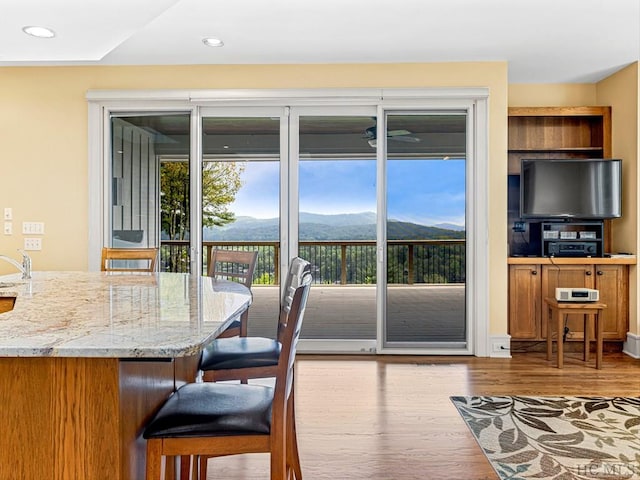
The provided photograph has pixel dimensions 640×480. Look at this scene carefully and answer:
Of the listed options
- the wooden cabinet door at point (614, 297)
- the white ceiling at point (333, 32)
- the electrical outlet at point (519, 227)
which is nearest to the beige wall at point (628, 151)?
the wooden cabinet door at point (614, 297)

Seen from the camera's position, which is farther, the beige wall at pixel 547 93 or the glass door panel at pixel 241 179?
the beige wall at pixel 547 93

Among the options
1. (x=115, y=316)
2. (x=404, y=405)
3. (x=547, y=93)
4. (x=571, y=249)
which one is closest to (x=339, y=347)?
(x=404, y=405)

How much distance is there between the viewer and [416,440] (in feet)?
8.70

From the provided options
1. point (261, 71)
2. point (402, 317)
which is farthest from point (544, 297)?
point (261, 71)

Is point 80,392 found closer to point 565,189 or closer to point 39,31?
point 39,31

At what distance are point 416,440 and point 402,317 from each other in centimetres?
257

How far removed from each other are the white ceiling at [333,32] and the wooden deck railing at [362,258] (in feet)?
5.49

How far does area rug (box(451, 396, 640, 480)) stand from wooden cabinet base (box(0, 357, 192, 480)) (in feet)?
5.99

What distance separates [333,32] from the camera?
3.73 meters

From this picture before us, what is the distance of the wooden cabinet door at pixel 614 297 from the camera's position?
14.8 ft

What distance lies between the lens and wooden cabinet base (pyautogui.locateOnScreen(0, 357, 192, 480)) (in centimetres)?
122

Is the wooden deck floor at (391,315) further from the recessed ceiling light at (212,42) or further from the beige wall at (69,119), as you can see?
the recessed ceiling light at (212,42)

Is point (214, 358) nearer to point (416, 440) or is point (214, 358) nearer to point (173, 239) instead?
point (416, 440)

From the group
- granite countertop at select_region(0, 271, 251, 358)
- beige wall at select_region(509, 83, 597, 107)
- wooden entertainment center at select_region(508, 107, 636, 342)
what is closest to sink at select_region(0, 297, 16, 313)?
granite countertop at select_region(0, 271, 251, 358)
